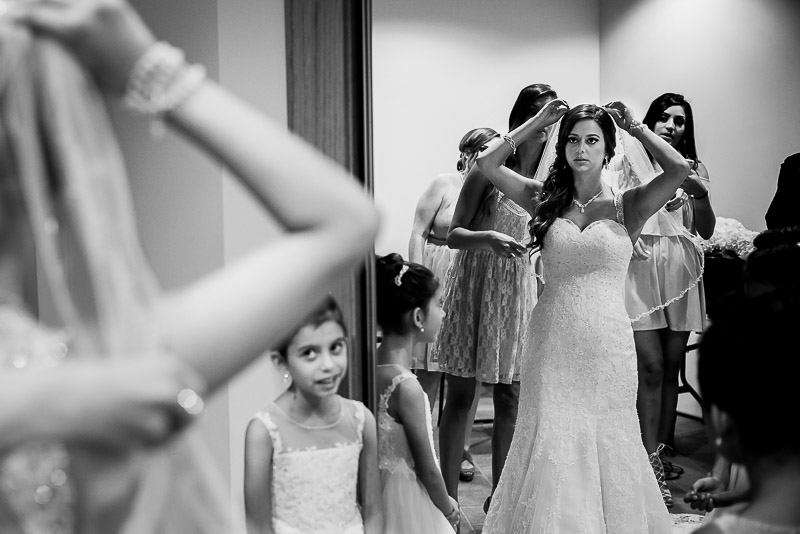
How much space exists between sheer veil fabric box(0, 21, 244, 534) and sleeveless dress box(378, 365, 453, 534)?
1470 millimetres

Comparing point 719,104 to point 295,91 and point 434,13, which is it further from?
point 295,91

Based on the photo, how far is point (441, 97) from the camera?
277 centimetres

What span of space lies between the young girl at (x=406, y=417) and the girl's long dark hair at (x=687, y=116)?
192cm

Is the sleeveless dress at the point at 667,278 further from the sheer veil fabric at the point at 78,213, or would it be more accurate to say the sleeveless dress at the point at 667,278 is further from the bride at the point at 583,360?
the sheer veil fabric at the point at 78,213

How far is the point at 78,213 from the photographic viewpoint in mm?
543

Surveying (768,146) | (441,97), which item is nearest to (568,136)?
(441,97)

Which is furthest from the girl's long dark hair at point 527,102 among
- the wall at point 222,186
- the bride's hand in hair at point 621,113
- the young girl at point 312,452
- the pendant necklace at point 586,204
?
the young girl at point 312,452

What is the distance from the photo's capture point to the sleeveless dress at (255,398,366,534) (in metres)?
1.64

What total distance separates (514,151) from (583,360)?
2.49 feet

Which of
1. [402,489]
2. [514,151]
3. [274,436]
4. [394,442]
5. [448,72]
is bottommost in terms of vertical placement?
[402,489]

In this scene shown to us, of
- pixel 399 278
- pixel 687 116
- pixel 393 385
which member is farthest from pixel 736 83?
pixel 393 385

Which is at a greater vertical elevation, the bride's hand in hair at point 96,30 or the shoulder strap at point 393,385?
the bride's hand in hair at point 96,30

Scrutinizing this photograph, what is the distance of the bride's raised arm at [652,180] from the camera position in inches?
103

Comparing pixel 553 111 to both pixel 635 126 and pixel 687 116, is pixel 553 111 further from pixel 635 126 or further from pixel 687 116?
A: pixel 687 116
